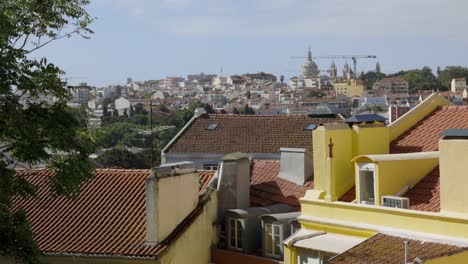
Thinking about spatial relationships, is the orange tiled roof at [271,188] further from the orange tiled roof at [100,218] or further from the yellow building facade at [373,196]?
the yellow building facade at [373,196]

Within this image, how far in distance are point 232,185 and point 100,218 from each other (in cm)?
342

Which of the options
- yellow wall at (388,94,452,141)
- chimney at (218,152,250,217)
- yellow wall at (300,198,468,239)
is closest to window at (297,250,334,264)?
yellow wall at (300,198,468,239)

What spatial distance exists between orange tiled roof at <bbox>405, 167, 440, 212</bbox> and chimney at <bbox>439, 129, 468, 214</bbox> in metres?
0.63

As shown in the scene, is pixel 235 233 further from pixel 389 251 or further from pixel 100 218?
pixel 389 251

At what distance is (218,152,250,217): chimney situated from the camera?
2073 centimetres

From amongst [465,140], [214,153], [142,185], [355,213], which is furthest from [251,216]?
[214,153]

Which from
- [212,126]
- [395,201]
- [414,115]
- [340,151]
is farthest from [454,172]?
[212,126]

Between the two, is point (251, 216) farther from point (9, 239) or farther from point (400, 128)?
point (9, 239)

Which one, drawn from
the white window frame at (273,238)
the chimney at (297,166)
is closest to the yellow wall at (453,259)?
the white window frame at (273,238)

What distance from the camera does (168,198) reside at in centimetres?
1881

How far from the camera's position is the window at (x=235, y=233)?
1978cm

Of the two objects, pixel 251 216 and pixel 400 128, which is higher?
pixel 400 128

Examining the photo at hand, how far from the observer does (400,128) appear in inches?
723

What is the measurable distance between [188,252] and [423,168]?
6.08 meters
